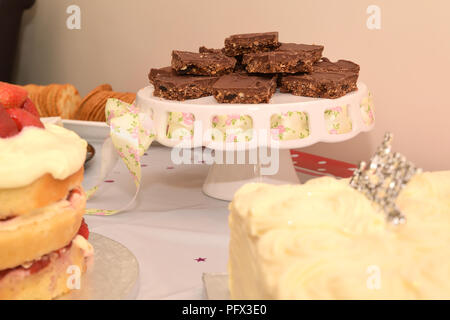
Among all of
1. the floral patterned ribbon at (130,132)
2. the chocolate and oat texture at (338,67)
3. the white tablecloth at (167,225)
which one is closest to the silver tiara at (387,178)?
the white tablecloth at (167,225)

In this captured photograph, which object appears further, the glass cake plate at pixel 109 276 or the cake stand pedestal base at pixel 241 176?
the cake stand pedestal base at pixel 241 176

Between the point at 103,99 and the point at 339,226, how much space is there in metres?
1.56

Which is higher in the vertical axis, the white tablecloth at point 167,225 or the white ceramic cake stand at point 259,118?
the white ceramic cake stand at point 259,118

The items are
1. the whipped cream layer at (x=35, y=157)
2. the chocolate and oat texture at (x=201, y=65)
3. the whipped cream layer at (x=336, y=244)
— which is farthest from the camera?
the chocolate and oat texture at (x=201, y=65)

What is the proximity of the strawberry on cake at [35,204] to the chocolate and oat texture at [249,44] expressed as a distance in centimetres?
65

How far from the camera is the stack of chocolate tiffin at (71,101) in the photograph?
2.05 m

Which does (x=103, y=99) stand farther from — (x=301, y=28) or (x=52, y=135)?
(x=52, y=135)

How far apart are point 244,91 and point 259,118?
82 mm

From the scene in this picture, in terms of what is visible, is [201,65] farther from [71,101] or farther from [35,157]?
[71,101]

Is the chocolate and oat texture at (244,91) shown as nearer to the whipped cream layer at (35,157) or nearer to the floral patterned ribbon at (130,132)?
the floral patterned ribbon at (130,132)

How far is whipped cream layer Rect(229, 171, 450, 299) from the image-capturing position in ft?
1.87

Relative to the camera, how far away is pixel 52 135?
0.86 m

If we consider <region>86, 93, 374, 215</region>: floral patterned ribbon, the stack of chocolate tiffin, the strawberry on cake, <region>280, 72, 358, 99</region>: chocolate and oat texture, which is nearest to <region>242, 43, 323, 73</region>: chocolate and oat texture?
<region>280, 72, 358, 99</region>: chocolate and oat texture

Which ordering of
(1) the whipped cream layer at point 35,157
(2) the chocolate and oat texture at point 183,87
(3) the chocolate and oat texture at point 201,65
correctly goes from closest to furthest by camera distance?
(1) the whipped cream layer at point 35,157, (2) the chocolate and oat texture at point 183,87, (3) the chocolate and oat texture at point 201,65
